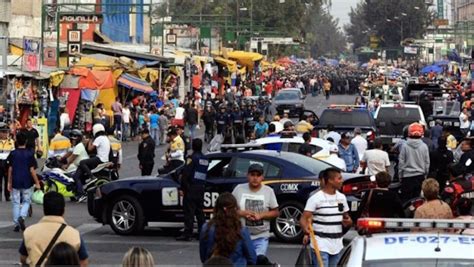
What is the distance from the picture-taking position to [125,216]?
66.2 feet

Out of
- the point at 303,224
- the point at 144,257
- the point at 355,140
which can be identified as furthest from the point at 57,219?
the point at 355,140

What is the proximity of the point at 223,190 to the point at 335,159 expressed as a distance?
17.8 ft

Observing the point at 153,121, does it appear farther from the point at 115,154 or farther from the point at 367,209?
the point at 367,209

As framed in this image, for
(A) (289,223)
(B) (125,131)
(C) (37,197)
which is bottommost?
(A) (289,223)

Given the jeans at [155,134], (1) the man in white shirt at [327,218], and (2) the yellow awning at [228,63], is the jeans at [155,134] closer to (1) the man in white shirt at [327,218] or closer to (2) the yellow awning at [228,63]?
(2) the yellow awning at [228,63]

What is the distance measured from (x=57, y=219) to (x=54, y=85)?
31.9 metres

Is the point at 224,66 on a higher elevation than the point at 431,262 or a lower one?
higher

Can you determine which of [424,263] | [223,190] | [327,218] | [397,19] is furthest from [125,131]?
[397,19]

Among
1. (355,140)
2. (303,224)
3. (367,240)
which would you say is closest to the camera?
(367,240)

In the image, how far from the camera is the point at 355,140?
27.5 metres


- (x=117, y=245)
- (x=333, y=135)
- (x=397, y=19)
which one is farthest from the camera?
(x=397, y=19)

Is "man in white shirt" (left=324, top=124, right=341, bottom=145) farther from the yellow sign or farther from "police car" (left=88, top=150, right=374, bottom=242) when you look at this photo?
the yellow sign

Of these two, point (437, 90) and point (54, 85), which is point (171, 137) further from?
point (437, 90)

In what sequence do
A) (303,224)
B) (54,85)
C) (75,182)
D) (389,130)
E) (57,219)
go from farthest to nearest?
(54,85)
(389,130)
(75,182)
(303,224)
(57,219)
